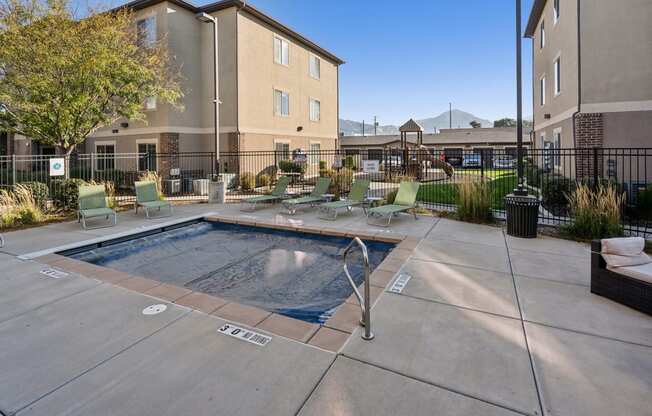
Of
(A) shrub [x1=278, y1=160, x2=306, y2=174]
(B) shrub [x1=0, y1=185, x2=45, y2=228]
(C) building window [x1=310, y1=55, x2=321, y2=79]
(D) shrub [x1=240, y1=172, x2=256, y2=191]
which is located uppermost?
(C) building window [x1=310, y1=55, x2=321, y2=79]

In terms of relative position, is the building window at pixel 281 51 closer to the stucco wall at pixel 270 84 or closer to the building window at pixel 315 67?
the stucco wall at pixel 270 84

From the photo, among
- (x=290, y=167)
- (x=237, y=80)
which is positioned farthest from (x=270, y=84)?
(x=290, y=167)

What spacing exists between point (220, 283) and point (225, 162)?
12.9 meters

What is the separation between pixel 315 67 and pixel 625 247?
2274 cm

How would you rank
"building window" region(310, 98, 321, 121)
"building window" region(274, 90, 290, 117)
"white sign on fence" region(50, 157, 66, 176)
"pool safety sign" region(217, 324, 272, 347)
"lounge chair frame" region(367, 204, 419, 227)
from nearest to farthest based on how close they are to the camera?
1. "pool safety sign" region(217, 324, 272, 347)
2. "lounge chair frame" region(367, 204, 419, 227)
3. "white sign on fence" region(50, 157, 66, 176)
4. "building window" region(274, 90, 290, 117)
5. "building window" region(310, 98, 321, 121)

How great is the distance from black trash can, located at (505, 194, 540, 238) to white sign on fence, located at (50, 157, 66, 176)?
12184mm

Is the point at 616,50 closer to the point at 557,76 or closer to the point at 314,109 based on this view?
the point at 557,76

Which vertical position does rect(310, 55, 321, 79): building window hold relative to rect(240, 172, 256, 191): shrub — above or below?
above

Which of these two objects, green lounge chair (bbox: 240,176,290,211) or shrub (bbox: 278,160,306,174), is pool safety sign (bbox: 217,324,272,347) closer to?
green lounge chair (bbox: 240,176,290,211)

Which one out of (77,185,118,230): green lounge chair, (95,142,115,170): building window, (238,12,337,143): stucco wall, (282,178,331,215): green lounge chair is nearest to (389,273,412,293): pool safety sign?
(282,178,331,215): green lounge chair

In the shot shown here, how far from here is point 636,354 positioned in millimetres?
2988

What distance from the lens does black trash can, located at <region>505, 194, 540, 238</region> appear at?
7012mm

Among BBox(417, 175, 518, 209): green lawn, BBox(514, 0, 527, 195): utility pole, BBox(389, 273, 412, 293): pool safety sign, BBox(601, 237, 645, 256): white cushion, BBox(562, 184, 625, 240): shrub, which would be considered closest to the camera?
BBox(601, 237, 645, 256): white cushion

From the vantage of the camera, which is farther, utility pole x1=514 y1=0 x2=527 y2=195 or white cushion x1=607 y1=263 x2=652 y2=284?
utility pole x1=514 y1=0 x2=527 y2=195
